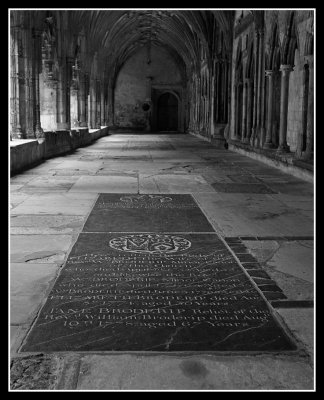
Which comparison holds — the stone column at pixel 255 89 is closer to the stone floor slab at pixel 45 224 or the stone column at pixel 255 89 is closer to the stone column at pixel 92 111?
the stone floor slab at pixel 45 224

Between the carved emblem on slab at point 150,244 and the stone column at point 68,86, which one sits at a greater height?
the stone column at point 68,86

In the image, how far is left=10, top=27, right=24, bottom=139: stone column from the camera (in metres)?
12.1

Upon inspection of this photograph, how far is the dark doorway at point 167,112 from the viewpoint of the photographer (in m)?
41.5

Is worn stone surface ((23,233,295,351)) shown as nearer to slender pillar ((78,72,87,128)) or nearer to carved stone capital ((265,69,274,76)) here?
carved stone capital ((265,69,274,76))

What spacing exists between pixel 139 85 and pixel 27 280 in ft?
125

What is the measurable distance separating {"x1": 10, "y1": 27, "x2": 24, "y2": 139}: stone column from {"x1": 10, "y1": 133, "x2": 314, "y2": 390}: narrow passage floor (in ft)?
5.48

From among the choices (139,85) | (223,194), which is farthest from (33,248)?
(139,85)

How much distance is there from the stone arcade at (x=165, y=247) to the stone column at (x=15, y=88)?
31 millimetres

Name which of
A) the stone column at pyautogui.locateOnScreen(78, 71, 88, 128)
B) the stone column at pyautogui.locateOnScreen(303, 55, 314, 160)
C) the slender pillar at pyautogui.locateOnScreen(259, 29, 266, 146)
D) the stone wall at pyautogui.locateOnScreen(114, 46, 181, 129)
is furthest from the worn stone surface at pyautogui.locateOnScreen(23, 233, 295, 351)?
the stone wall at pyautogui.locateOnScreen(114, 46, 181, 129)

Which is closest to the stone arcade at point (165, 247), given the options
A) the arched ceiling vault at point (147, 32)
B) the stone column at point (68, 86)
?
the stone column at point (68, 86)

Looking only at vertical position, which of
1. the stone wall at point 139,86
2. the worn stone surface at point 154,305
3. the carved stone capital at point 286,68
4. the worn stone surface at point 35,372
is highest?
the stone wall at point 139,86

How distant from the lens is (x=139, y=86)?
40.9 m

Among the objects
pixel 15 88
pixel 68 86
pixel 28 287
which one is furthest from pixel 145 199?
pixel 68 86
